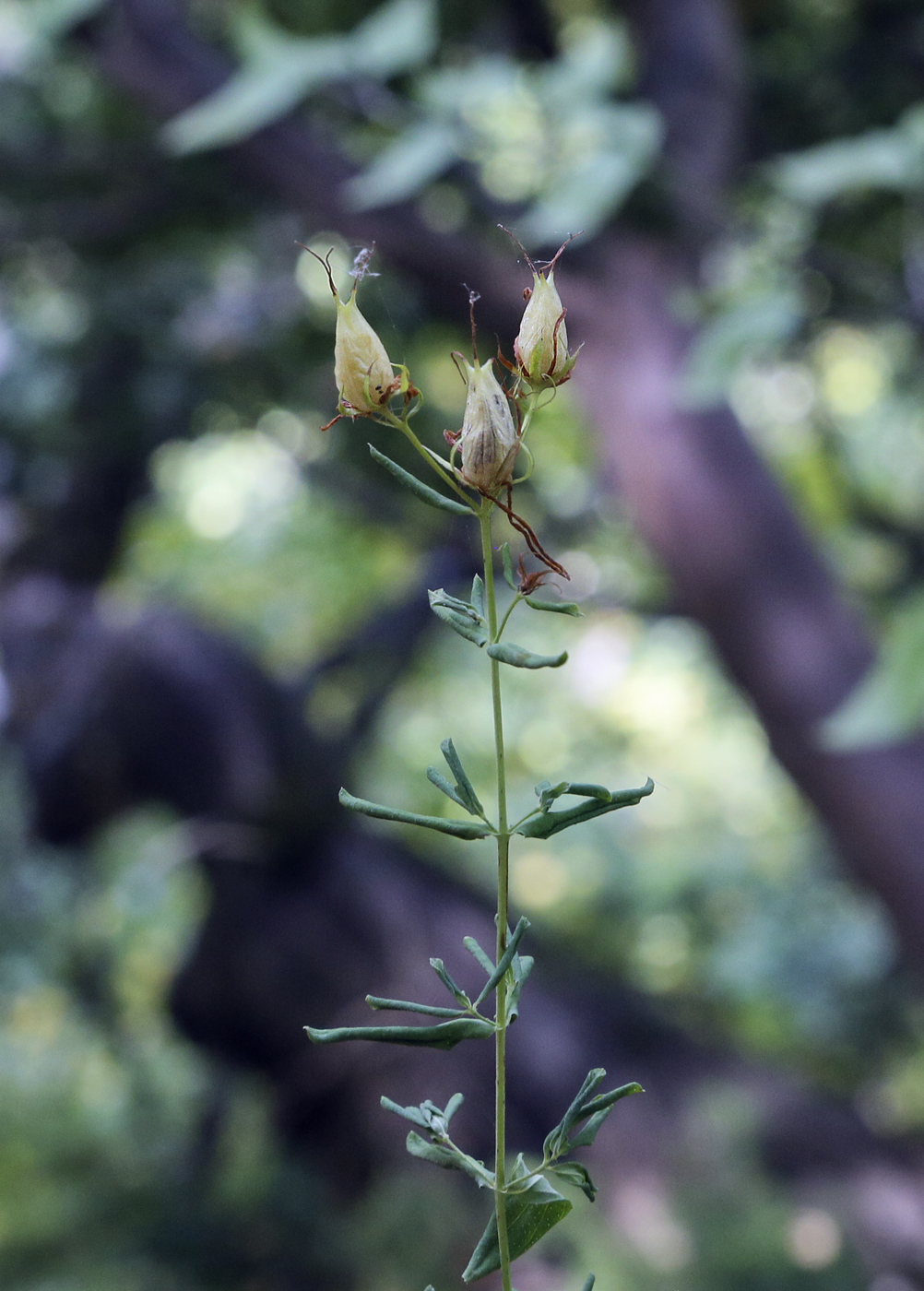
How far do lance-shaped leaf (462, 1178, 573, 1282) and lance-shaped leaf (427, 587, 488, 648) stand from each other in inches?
2.7

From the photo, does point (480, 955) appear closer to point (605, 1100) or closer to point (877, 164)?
point (605, 1100)

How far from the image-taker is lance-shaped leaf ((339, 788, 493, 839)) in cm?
13

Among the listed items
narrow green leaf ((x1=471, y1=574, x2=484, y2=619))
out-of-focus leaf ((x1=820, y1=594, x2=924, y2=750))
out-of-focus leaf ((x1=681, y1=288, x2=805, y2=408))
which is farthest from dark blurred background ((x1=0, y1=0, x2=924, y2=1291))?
narrow green leaf ((x1=471, y1=574, x2=484, y2=619))

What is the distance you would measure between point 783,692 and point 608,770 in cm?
137

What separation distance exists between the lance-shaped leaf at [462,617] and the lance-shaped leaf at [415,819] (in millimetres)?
22

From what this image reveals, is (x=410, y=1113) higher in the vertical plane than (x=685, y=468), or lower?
higher

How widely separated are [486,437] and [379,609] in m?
1.40

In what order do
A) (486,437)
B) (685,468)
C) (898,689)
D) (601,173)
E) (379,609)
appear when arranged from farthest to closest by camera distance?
1. (379,609)
2. (685,468)
3. (601,173)
4. (898,689)
5. (486,437)

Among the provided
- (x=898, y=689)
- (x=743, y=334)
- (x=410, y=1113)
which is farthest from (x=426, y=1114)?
(x=743, y=334)

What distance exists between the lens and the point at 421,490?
5.8 inches

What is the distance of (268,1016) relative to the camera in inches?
51.1

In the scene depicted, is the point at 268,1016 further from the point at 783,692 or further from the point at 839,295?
the point at 839,295

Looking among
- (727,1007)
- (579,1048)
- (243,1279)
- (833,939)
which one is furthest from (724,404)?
(727,1007)

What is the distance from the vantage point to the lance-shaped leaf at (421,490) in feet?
0.46
